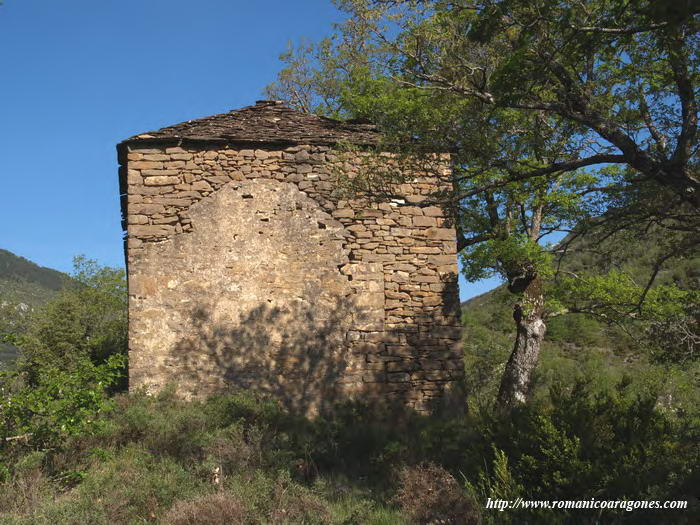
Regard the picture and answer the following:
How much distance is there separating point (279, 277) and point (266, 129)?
2.47 metres

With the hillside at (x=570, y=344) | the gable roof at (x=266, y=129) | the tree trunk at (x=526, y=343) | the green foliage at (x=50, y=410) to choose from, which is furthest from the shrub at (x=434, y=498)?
the hillside at (x=570, y=344)

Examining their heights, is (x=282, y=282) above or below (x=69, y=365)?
above

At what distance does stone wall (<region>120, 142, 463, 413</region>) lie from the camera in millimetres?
8602

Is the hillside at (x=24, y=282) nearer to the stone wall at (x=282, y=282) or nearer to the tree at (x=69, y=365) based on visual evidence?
the tree at (x=69, y=365)

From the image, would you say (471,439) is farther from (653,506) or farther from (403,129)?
(403,129)

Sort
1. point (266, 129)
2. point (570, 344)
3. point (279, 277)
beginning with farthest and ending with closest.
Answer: point (570, 344)
point (266, 129)
point (279, 277)

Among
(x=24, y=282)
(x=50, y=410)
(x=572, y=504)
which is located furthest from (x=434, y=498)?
(x=24, y=282)

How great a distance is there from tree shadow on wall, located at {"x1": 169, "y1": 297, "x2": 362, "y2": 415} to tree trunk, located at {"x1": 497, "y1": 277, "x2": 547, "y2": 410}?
3949 mm

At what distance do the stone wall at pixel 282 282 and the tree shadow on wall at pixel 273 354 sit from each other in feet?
0.05

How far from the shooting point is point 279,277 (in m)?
8.89

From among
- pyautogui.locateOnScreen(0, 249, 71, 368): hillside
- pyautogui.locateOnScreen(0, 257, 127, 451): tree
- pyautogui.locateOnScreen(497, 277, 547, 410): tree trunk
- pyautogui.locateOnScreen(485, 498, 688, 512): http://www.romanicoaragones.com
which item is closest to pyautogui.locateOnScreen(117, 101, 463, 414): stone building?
pyautogui.locateOnScreen(0, 257, 127, 451): tree

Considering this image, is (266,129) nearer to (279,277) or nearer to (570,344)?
(279,277)

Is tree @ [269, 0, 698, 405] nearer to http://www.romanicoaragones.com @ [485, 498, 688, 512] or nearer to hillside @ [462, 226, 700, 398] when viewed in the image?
http://www.romanicoaragones.com @ [485, 498, 688, 512]

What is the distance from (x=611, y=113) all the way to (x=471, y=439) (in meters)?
4.05
